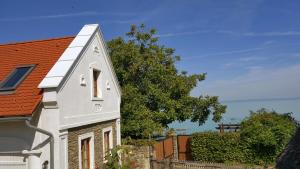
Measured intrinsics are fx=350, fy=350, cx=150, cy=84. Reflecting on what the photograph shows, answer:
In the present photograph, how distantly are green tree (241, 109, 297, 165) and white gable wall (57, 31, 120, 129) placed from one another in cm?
887

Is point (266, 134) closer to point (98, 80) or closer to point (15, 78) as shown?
point (98, 80)

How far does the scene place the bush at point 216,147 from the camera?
2238 cm

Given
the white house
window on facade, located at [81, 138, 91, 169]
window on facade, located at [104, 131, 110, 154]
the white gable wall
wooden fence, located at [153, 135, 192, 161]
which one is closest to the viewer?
the white house

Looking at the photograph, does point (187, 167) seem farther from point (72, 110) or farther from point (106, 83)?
point (72, 110)

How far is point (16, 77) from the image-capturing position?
12.2 metres

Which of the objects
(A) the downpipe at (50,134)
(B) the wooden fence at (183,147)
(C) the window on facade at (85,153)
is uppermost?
(A) the downpipe at (50,134)

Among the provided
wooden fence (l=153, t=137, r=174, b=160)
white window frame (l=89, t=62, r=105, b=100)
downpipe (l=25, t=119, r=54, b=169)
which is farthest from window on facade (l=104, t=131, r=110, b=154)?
downpipe (l=25, t=119, r=54, b=169)

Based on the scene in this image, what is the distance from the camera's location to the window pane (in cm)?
1180

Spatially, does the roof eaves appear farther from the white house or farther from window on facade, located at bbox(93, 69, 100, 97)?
window on facade, located at bbox(93, 69, 100, 97)

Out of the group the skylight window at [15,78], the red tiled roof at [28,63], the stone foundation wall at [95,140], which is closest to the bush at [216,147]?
the stone foundation wall at [95,140]

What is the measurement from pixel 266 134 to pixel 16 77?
1483 centimetres

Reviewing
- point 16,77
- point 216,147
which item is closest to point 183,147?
point 216,147

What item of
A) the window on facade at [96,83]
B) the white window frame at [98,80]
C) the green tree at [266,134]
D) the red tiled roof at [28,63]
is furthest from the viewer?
the green tree at [266,134]

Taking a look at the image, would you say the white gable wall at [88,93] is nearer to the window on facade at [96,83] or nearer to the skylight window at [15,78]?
the window on facade at [96,83]
